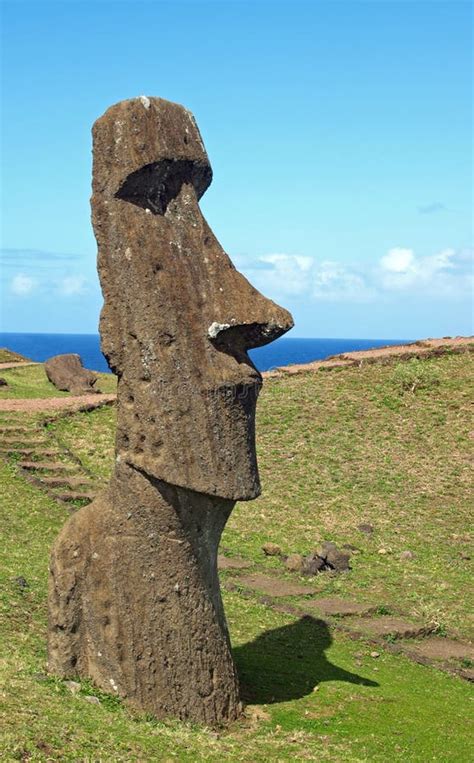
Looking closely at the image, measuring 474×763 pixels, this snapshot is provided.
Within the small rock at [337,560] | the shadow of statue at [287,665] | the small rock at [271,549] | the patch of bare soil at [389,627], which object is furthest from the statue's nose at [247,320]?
the small rock at [271,549]

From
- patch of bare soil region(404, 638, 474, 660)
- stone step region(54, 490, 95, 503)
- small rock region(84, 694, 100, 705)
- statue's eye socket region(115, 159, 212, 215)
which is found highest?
statue's eye socket region(115, 159, 212, 215)

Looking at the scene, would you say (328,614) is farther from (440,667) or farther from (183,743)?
(183,743)

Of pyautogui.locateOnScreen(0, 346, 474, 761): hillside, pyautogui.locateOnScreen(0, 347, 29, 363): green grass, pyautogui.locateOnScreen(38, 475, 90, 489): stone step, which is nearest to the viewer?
pyautogui.locateOnScreen(0, 346, 474, 761): hillside

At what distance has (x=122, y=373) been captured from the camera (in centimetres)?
973

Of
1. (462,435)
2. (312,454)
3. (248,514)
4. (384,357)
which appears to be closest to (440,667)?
(248,514)

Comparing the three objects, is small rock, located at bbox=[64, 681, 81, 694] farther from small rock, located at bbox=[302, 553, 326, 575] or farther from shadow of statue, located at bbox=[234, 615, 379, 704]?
small rock, located at bbox=[302, 553, 326, 575]

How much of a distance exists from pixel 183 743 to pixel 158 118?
19.2 ft

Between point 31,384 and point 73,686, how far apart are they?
24.9 metres

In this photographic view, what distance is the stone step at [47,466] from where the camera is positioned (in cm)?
2075

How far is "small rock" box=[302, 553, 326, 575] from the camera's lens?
17578 millimetres

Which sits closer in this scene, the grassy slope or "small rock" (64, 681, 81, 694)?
"small rock" (64, 681, 81, 694)

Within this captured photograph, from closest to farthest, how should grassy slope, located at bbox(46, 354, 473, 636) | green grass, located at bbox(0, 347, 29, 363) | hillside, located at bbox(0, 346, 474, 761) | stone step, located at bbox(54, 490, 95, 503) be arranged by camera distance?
1. hillside, located at bbox(0, 346, 474, 761)
2. grassy slope, located at bbox(46, 354, 473, 636)
3. stone step, located at bbox(54, 490, 95, 503)
4. green grass, located at bbox(0, 347, 29, 363)

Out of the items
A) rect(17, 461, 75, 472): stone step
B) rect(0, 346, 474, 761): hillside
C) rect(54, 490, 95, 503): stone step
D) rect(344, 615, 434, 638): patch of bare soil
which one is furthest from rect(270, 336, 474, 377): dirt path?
rect(344, 615, 434, 638): patch of bare soil

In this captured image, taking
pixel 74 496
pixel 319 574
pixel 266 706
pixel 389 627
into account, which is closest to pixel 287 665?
pixel 266 706
